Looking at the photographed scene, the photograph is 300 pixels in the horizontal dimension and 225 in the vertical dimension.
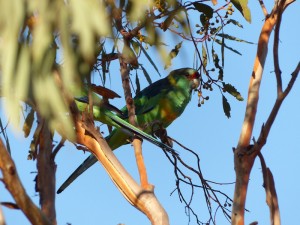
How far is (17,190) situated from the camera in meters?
1.16

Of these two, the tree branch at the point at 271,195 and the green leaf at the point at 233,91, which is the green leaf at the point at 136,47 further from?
the tree branch at the point at 271,195

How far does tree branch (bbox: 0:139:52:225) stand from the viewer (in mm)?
1151

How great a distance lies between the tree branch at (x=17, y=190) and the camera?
1.15 m

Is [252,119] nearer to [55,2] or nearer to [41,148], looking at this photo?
[41,148]

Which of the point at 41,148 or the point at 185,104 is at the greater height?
the point at 185,104

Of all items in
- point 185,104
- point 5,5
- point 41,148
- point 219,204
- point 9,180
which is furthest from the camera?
point 185,104

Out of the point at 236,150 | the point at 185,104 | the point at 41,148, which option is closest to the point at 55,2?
the point at 236,150

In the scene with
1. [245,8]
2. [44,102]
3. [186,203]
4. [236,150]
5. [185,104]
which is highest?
[185,104]

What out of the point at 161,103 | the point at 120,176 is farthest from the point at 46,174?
the point at 161,103

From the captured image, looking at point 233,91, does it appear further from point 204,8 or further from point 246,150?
point 246,150

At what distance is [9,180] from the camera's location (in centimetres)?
115

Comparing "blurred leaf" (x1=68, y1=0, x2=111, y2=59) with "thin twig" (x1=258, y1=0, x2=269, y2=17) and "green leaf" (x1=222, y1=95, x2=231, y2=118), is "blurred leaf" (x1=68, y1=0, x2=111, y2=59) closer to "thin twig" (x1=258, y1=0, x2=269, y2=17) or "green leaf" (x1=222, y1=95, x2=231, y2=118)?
"thin twig" (x1=258, y1=0, x2=269, y2=17)

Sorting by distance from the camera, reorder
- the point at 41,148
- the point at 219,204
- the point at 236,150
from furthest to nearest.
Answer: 1. the point at 219,204
2. the point at 41,148
3. the point at 236,150

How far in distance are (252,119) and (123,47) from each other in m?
0.44
